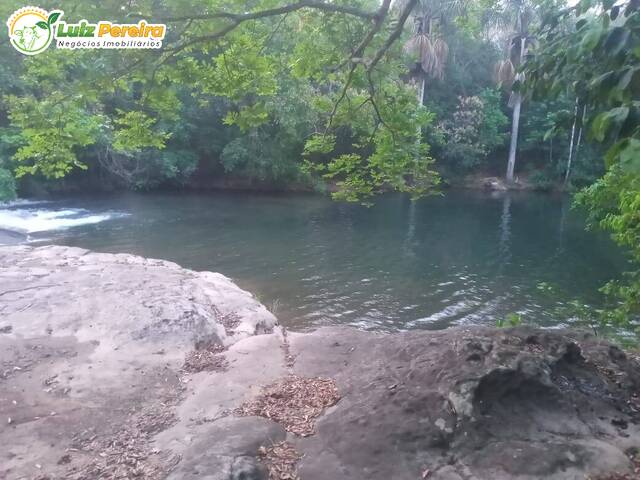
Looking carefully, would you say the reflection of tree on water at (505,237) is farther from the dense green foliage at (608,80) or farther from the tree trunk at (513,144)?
the dense green foliage at (608,80)

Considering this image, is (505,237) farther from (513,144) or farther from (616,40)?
(616,40)

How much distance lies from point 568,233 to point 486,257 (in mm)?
6236

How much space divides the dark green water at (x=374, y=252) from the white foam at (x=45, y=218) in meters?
0.64

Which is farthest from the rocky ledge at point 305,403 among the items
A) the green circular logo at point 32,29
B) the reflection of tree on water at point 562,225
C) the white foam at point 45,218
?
the reflection of tree on water at point 562,225

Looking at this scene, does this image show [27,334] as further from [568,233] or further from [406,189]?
[568,233]

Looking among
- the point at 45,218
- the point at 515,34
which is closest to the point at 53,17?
the point at 45,218

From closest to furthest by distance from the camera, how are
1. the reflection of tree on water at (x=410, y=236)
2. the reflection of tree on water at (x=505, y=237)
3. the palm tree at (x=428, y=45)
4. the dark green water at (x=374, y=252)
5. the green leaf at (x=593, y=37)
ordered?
1. the green leaf at (x=593, y=37)
2. the dark green water at (x=374, y=252)
3. the reflection of tree on water at (x=505, y=237)
4. the reflection of tree on water at (x=410, y=236)
5. the palm tree at (x=428, y=45)

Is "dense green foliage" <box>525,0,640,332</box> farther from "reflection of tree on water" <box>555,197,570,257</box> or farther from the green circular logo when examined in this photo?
"reflection of tree on water" <box>555,197,570,257</box>

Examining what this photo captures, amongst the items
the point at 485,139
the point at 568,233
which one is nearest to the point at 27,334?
the point at 568,233

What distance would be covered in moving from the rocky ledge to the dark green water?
14.3ft

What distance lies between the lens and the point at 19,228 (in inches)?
743

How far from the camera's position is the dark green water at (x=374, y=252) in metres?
13.0

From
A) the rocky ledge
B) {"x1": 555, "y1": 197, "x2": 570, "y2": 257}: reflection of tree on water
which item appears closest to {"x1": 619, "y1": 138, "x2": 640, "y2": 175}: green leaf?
the rocky ledge

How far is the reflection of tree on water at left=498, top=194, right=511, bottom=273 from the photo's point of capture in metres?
17.7
